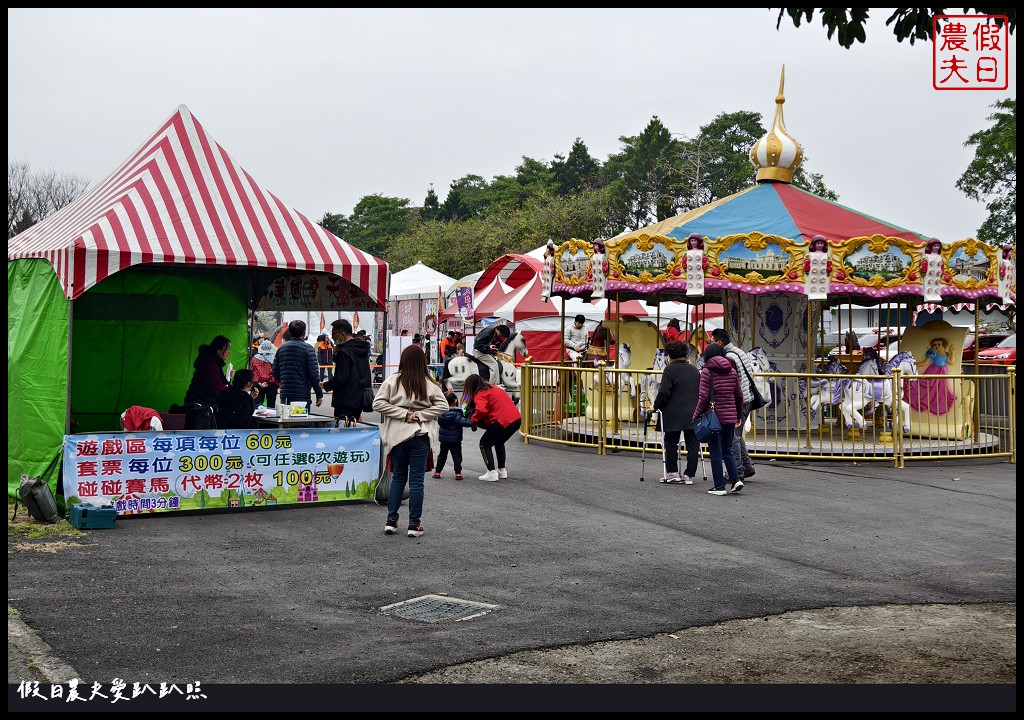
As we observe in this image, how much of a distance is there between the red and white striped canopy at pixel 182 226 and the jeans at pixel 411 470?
253 cm

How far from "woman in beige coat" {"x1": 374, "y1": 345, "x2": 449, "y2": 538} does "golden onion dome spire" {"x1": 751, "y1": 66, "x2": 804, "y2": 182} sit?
41.1 feet

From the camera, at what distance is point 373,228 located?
93625 millimetres

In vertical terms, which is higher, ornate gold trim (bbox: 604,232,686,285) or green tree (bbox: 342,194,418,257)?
green tree (bbox: 342,194,418,257)

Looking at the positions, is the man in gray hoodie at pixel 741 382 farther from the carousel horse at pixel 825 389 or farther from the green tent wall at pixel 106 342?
→ the green tent wall at pixel 106 342

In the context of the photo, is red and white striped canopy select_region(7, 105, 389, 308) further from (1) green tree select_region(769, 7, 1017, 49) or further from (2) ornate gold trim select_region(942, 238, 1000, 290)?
(2) ornate gold trim select_region(942, 238, 1000, 290)

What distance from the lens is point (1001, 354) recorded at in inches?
1125

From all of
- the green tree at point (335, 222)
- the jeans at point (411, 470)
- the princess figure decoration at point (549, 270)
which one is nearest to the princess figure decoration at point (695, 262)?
the princess figure decoration at point (549, 270)

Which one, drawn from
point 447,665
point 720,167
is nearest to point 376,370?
point 447,665

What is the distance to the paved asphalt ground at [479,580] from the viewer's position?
5484 mm

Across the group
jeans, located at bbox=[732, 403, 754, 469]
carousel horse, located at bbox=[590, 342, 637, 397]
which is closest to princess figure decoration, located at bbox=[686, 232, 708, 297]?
carousel horse, located at bbox=[590, 342, 637, 397]

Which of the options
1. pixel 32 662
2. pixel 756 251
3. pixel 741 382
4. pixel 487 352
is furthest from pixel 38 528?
pixel 756 251

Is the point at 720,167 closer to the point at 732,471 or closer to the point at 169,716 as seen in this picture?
the point at 732,471

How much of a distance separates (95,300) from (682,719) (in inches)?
402

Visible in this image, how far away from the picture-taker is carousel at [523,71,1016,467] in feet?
51.3
